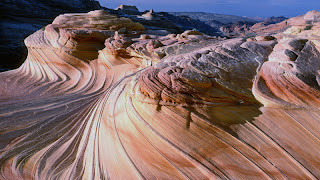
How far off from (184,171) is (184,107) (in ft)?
1.81

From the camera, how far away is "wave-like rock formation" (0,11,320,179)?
1.82 m

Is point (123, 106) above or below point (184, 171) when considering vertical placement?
above

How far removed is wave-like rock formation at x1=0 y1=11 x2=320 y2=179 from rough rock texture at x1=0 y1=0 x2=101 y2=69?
5242 millimetres

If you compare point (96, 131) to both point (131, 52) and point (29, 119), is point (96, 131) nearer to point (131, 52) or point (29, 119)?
point (29, 119)

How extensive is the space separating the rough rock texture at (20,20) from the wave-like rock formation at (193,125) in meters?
5.24

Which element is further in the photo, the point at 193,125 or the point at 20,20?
the point at 20,20

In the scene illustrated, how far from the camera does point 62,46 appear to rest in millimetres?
4359

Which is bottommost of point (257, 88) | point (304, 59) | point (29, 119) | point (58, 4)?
point (29, 119)

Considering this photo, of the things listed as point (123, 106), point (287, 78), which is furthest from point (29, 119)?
point (287, 78)

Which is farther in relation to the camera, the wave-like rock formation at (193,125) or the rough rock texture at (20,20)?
the rough rock texture at (20,20)

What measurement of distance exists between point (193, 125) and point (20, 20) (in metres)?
9.43

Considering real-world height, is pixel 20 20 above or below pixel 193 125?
above

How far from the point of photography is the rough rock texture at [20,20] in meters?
7.35

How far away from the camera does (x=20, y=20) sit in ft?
28.2
